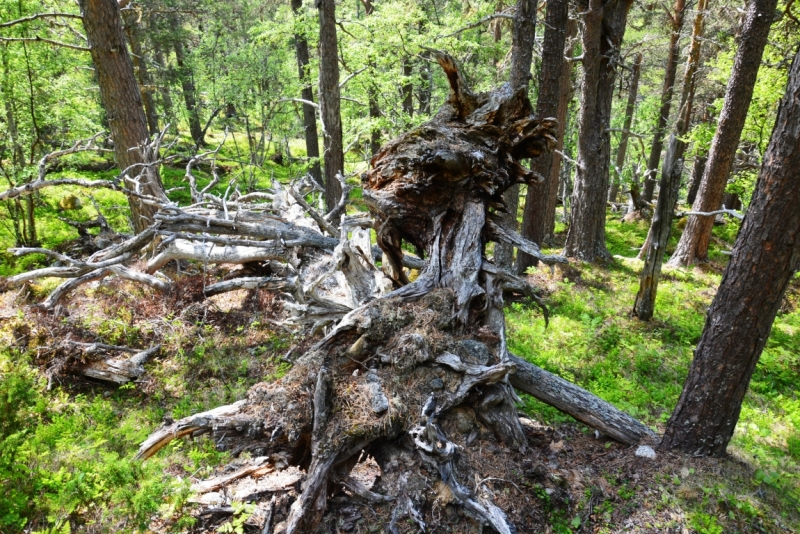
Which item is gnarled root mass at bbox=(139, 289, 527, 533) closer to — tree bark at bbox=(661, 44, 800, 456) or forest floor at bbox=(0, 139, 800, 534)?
forest floor at bbox=(0, 139, 800, 534)

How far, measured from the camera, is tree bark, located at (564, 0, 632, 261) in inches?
351

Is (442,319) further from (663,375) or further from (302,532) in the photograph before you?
(663,375)

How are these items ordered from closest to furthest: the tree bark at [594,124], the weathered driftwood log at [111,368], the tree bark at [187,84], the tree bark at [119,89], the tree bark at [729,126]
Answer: the weathered driftwood log at [111,368]
the tree bark at [119,89]
the tree bark at [729,126]
the tree bark at [594,124]
the tree bark at [187,84]

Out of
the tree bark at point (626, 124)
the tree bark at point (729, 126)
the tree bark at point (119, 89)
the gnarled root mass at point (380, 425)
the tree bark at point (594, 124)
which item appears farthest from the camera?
the tree bark at point (626, 124)

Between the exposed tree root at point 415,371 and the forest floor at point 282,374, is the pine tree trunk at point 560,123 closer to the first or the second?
the forest floor at point 282,374

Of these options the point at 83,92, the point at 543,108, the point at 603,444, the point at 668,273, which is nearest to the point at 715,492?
the point at 603,444

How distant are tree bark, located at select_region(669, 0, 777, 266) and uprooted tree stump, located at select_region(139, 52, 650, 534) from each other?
626 centimetres

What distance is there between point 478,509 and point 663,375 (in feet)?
14.8

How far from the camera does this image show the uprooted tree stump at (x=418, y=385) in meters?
3.30

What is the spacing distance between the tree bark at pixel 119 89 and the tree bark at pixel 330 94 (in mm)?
3536

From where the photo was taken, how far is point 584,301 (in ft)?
27.3

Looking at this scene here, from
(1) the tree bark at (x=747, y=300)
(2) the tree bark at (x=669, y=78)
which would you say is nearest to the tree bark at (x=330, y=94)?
(1) the tree bark at (x=747, y=300)

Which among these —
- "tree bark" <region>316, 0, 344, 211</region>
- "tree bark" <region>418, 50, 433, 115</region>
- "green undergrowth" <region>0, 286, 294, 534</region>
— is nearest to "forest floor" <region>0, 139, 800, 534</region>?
"green undergrowth" <region>0, 286, 294, 534</region>

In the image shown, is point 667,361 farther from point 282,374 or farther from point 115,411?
point 115,411
